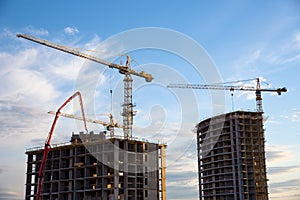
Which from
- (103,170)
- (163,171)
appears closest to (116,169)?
(103,170)

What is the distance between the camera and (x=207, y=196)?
130m

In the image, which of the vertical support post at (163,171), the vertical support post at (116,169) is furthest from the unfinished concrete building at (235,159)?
the vertical support post at (116,169)

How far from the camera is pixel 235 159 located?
12612 cm

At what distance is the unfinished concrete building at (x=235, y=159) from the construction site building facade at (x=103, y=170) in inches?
945

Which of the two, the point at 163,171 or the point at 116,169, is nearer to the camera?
the point at 116,169

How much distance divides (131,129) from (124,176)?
2279 cm

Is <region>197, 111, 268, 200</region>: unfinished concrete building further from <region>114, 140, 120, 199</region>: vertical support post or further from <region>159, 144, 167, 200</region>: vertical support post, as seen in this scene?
<region>114, 140, 120, 199</region>: vertical support post

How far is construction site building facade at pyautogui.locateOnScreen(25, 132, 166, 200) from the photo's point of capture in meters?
100

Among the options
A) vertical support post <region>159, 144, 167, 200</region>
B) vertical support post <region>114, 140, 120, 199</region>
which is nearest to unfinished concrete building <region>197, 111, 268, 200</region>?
vertical support post <region>159, 144, 167, 200</region>

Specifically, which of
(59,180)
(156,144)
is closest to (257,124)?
(156,144)

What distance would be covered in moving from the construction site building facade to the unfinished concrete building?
24000 mm

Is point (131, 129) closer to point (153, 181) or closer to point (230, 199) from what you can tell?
point (153, 181)

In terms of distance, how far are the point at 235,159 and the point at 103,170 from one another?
46374 millimetres

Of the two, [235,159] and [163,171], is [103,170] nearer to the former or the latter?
[163,171]
